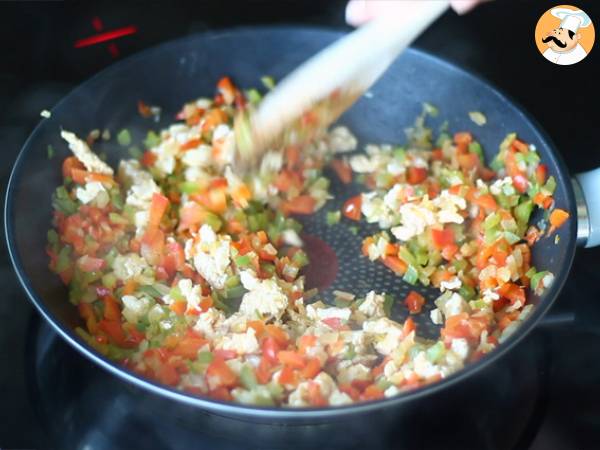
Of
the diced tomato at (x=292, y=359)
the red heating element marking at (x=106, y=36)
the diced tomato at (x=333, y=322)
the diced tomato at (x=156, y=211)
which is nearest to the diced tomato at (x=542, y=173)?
the diced tomato at (x=333, y=322)

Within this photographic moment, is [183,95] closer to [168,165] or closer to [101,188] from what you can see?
[168,165]

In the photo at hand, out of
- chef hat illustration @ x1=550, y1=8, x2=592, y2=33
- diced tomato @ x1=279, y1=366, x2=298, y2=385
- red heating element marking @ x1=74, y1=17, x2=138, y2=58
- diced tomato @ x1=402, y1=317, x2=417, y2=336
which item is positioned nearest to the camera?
diced tomato @ x1=279, y1=366, x2=298, y2=385

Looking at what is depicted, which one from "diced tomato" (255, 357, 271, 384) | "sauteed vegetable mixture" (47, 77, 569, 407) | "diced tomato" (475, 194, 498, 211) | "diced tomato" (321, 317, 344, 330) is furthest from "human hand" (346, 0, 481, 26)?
"diced tomato" (255, 357, 271, 384)

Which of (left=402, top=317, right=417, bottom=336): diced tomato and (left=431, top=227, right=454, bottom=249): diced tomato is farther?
(left=431, top=227, right=454, bottom=249): diced tomato

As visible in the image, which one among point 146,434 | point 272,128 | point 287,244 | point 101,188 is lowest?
point 146,434

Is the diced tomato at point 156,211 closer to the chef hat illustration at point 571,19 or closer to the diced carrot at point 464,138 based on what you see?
the diced carrot at point 464,138

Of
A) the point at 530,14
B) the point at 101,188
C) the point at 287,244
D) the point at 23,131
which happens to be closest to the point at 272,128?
the point at 287,244

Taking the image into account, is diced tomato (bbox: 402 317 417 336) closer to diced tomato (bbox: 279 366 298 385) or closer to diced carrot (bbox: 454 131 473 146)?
diced tomato (bbox: 279 366 298 385)
